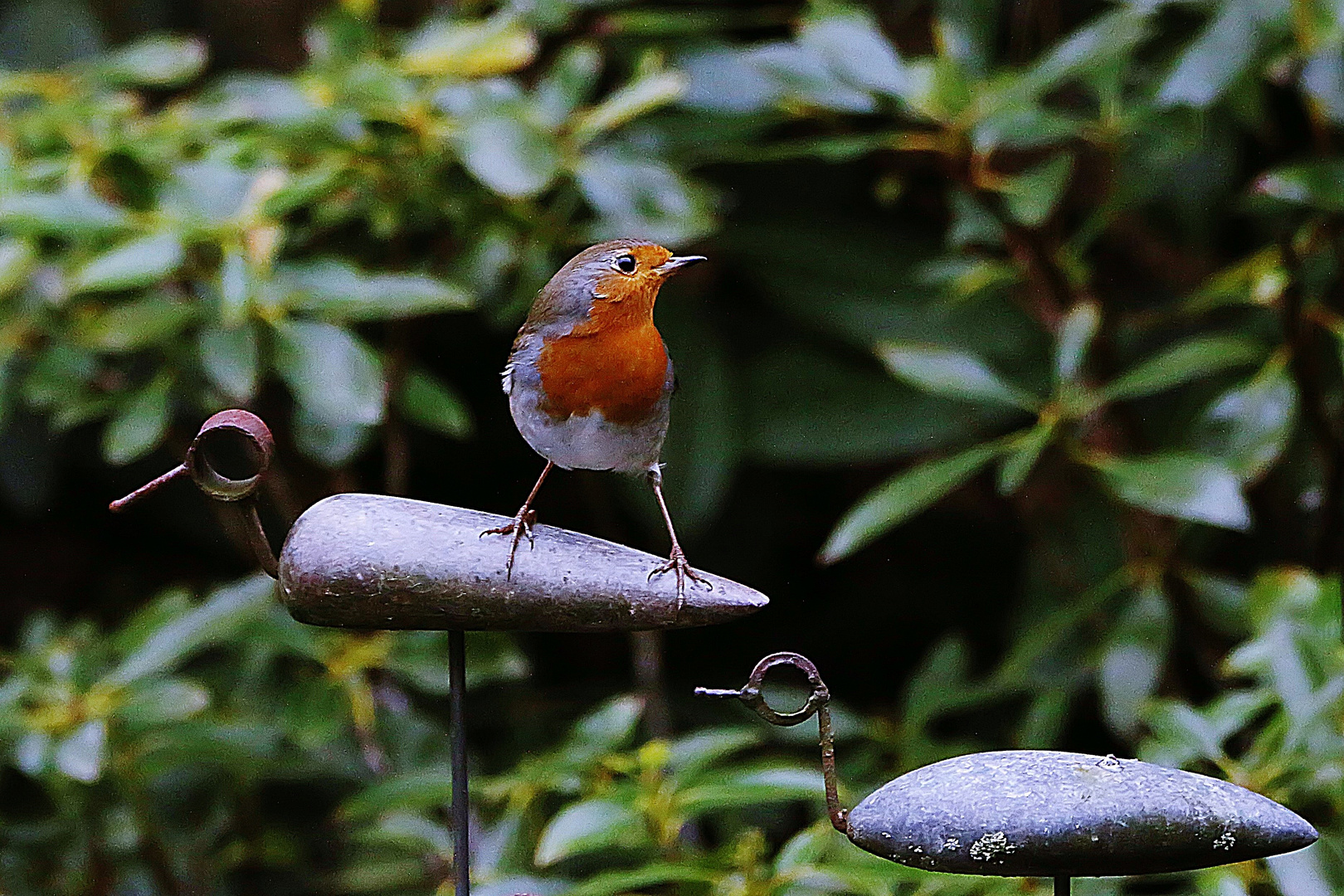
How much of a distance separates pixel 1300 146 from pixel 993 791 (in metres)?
1.61

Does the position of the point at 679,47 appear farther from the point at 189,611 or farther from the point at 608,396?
the point at 608,396

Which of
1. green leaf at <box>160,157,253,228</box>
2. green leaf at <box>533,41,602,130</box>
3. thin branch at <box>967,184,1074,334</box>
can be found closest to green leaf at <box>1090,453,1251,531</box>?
thin branch at <box>967,184,1074,334</box>

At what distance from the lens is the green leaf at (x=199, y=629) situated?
1.47 metres

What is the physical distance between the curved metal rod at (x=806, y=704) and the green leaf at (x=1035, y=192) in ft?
3.22

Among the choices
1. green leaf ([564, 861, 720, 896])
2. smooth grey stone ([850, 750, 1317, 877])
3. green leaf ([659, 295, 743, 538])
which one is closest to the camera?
smooth grey stone ([850, 750, 1317, 877])

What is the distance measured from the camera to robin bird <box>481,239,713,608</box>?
764 mm

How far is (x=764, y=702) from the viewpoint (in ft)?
2.08

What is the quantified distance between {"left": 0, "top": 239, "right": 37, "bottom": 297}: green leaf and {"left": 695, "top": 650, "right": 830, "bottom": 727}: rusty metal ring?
3.97 feet

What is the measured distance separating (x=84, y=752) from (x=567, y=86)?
92 centimetres

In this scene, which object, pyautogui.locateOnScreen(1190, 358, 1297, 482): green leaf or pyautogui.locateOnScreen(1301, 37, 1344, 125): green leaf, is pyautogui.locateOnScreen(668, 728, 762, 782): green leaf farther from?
pyautogui.locateOnScreen(1301, 37, 1344, 125): green leaf

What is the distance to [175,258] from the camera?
4.70 feet

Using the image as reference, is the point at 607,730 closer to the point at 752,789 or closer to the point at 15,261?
the point at 752,789

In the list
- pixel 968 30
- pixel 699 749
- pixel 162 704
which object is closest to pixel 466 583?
pixel 699 749

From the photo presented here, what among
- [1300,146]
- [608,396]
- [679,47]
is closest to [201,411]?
[679,47]
